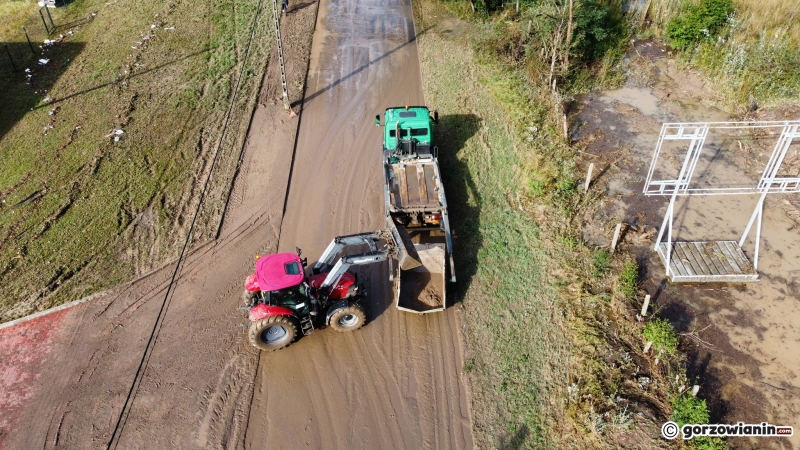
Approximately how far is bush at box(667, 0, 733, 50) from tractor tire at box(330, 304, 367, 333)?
18.5 m

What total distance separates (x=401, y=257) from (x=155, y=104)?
44.4 feet

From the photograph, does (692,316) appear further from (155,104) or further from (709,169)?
(155,104)

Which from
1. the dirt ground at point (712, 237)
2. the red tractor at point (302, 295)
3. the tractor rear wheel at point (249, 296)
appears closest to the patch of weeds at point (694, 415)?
the dirt ground at point (712, 237)

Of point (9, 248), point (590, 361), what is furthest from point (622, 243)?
point (9, 248)

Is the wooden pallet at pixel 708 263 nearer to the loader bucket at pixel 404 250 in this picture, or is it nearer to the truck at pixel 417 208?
the truck at pixel 417 208

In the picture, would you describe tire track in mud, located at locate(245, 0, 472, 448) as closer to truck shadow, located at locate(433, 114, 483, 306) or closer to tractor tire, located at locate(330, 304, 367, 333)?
tractor tire, located at locate(330, 304, 367, 333)

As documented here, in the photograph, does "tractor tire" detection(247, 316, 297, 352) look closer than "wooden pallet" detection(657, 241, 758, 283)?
Yes

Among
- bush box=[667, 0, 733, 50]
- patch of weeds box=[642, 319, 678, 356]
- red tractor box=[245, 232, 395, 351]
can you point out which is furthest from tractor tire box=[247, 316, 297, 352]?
bush box=[667, 0, 733, 50]

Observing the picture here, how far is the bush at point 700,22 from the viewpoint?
2162 centimetres

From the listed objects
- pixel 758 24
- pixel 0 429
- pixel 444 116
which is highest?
pixel 758 24

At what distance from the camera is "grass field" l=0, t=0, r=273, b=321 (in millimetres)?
14766

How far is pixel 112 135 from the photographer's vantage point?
18.8m

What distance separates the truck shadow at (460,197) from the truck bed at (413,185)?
1.19 meters

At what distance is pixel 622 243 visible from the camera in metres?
14.5
